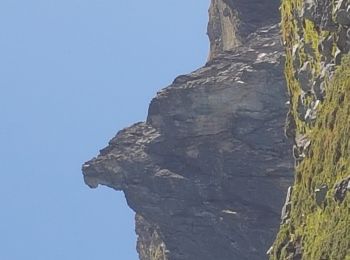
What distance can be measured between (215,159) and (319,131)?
5394cm

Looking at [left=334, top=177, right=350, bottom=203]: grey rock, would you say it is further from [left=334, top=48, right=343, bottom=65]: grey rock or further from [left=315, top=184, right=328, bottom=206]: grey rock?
[left=334, top=48, right=343, bottom=65]: grey rock

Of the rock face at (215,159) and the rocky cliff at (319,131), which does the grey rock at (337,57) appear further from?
the rock face at (215,159)

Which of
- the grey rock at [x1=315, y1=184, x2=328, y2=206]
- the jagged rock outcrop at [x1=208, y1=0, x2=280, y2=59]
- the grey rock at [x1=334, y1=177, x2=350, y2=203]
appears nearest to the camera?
the grey rock at [x1=334, y1=177, x2=350, y2=203]

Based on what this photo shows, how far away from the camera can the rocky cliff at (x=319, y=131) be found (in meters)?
39.7

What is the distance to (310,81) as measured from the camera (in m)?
50.5

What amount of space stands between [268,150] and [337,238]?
59.2m

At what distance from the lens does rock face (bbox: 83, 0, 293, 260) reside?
9550 centimetres

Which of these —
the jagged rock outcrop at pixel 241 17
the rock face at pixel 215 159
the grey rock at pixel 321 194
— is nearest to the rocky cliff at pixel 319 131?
the grey rock at pixel 321 194

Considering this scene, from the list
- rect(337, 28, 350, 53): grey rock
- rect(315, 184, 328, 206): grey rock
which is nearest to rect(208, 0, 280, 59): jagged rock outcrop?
rect(337, 28, 350, 53): grey rock

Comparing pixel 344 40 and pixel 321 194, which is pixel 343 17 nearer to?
pixel 344 40

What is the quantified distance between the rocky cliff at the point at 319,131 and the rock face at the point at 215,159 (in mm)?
39356

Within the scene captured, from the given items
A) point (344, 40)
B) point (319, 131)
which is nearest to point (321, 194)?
point (319, 131)

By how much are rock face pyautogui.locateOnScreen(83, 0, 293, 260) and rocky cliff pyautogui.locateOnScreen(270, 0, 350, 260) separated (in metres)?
39.4

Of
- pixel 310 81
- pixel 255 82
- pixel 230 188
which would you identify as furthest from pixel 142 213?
pixel 310 81
